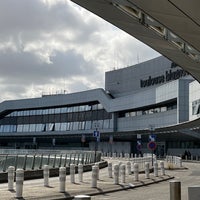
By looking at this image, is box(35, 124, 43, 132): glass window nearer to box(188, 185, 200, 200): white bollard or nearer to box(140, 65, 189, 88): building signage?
box(140, 65, 189, 88): building signage

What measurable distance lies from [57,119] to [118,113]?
74.8 feet

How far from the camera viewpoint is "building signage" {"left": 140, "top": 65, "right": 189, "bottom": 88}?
278 feet

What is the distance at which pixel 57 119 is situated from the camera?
11956cm

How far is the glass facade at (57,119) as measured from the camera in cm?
10756

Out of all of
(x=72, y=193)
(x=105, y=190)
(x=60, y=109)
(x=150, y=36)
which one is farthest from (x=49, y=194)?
(x=60, y=109)

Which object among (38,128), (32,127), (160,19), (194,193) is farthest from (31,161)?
(32,127)

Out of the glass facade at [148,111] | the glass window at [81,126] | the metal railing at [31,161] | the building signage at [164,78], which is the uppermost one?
the building signage at [164,78]

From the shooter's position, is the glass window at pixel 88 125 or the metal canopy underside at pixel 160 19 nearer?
the metal canopy underside at pixel 160 19

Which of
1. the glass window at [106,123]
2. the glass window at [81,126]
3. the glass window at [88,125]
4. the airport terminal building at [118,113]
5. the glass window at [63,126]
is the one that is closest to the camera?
the airport terminal building at [118,113]

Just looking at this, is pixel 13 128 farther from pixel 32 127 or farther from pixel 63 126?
pixel 63 126

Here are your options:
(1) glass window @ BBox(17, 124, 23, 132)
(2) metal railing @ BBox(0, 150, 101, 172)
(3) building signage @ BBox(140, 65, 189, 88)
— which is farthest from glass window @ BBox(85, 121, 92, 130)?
(2) metal railing @ BBox(0, 150, 101, 172)

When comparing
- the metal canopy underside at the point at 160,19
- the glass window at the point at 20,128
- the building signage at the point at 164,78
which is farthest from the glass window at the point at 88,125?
the metal canopy underside at the point at 160,19

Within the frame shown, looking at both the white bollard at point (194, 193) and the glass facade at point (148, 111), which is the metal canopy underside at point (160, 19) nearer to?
the white bollard at point (194, 193)

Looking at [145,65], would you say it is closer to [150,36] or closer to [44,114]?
[44,114]
